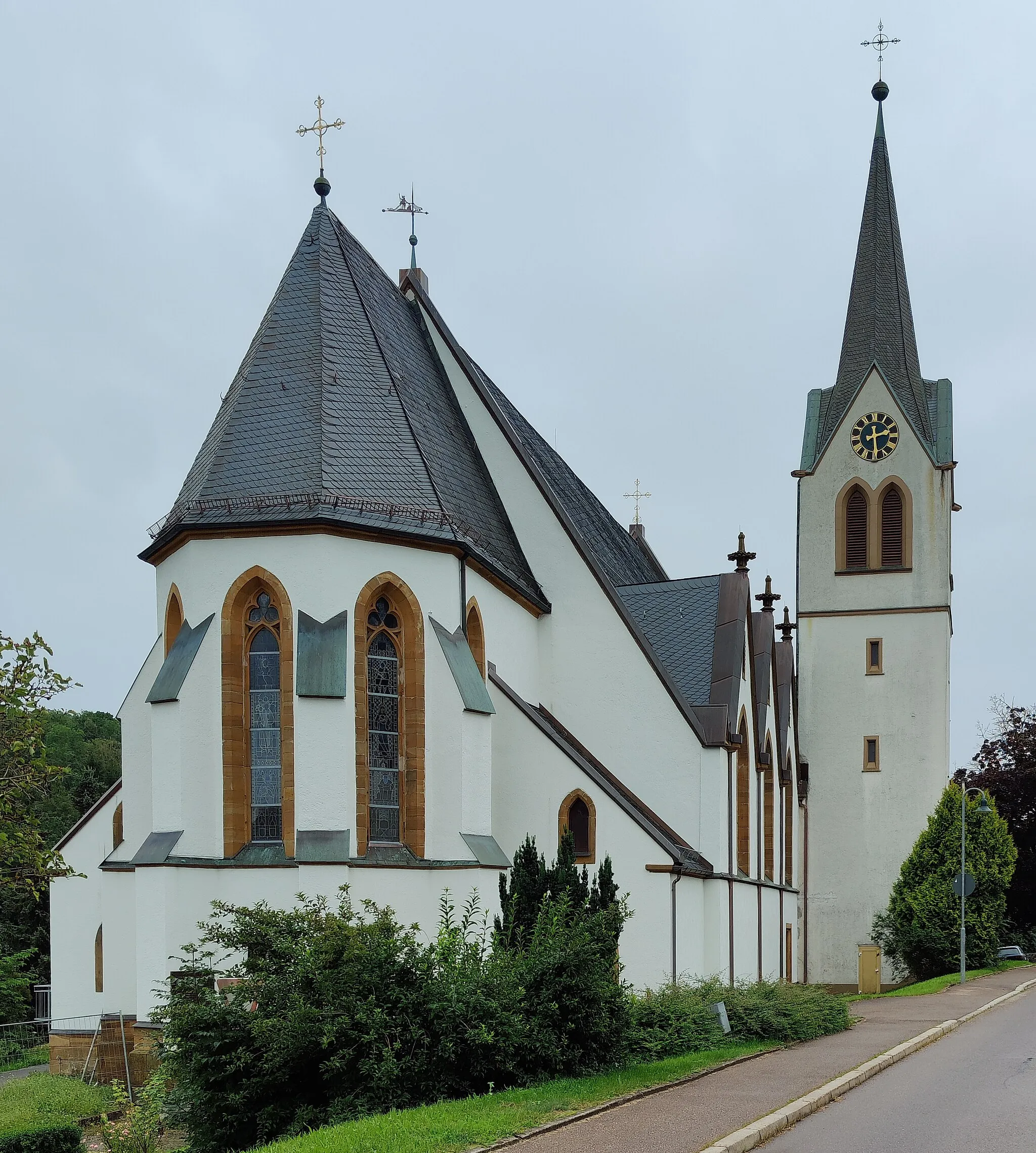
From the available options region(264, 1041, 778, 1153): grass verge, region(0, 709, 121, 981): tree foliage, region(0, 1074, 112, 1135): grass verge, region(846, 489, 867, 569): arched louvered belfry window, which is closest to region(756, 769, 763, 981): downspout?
region(846, 489, 867, 569): arched louvered belfry window

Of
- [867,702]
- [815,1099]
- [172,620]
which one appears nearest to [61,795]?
[867,702]

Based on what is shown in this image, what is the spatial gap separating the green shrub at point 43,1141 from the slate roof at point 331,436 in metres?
8.73

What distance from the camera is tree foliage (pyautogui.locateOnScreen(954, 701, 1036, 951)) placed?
167 ft

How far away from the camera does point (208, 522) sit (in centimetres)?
2086

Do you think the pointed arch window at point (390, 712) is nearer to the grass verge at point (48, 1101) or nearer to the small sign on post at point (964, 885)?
the grass verge at point (48, 1101)

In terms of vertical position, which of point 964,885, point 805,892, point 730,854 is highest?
point 730,854

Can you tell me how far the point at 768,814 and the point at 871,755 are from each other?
8018 millimetres

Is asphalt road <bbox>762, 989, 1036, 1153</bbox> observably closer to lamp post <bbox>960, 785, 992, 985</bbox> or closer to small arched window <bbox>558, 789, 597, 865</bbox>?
small arched window <bbox>558, 789, 597, 865</bbox>

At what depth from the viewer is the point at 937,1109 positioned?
41.5ft

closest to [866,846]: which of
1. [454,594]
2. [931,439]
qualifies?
[931,439]

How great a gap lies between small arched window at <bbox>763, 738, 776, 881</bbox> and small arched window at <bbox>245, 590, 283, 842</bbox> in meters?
15.2

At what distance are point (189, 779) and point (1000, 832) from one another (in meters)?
29.2

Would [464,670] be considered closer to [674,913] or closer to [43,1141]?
[674,913]

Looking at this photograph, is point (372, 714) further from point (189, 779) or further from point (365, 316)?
point (365, 316)
